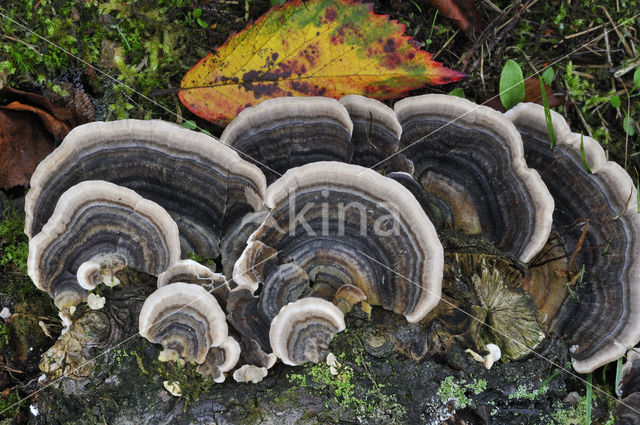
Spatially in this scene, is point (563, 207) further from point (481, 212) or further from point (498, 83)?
point (498, 83)

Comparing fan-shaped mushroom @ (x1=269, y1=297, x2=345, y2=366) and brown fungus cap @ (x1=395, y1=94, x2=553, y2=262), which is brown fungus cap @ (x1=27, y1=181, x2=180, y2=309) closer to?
fan-shaped mushroom @ (x1=269, y1=297, x2=345, y2=366)

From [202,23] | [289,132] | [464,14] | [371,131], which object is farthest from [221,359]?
[464,14]

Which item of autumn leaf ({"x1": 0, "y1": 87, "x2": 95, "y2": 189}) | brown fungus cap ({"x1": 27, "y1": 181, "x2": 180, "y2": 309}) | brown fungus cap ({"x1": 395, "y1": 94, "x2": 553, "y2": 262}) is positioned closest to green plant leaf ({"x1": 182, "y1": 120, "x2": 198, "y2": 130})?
autumn leaf ({"x1": 0, "y1": 87, "x2": 95, "y2": 189})

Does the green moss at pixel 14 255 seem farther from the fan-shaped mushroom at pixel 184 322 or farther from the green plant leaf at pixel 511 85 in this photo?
the green plant leaf at pixel 511 85

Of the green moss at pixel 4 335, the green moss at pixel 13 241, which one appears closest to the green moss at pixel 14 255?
the green moss at pixel 13 241

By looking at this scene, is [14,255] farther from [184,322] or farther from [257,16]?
[257,16]
